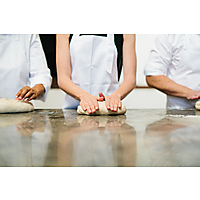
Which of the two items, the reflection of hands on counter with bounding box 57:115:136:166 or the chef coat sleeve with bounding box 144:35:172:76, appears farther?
the chef coat sleeve with bounding box 144:35:172:76

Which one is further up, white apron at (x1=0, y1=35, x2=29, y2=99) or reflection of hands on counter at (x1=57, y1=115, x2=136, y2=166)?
A: white apron at (x1=0, y1=35, x2=29, y2=99)

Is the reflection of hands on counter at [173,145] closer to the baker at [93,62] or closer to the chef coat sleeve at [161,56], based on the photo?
the baker at [93,62]

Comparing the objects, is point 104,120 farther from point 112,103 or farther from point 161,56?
point 161,56

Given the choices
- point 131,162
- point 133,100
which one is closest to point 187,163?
point 131,162

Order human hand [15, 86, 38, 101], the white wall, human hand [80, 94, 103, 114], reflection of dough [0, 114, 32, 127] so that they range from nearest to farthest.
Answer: reflection of dough [0, 114, 32, 127] → human hand [80, 94, 103, 114] → human hand [15, 86, 38, 101] → the white wall

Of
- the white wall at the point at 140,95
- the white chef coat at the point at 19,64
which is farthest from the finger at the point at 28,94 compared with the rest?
the white wall at the point at 140,95

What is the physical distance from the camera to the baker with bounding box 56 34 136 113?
140 cm

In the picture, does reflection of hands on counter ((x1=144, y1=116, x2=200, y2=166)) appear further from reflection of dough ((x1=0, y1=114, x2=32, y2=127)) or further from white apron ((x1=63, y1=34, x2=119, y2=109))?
white apron ((x1=63, y1=34, x2=119, y2=109))

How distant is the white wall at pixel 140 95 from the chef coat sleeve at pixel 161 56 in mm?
1165

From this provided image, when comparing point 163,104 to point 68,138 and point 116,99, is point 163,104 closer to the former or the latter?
point 116,99

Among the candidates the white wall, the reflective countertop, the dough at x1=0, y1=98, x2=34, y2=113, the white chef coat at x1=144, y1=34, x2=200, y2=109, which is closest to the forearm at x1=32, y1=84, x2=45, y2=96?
the dough at x1=0, y1=98, x2=34, y2=113

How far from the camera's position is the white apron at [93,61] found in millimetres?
1462

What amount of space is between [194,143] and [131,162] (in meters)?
0.23

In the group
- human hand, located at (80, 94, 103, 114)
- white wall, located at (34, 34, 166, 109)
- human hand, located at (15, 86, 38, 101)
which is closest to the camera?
human hand, located at (80, 94, 103, 114)
